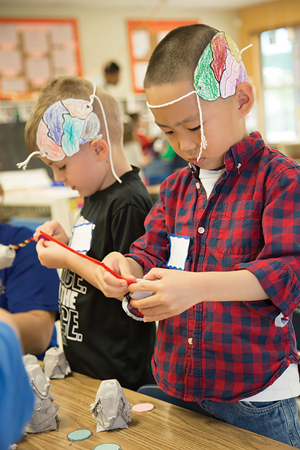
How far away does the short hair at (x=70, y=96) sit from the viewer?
1.12 meters

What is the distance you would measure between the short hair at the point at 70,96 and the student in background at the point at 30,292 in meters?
0.27

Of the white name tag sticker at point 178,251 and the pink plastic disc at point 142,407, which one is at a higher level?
the white name tag sticker at point 178,251

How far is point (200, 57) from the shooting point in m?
0.80

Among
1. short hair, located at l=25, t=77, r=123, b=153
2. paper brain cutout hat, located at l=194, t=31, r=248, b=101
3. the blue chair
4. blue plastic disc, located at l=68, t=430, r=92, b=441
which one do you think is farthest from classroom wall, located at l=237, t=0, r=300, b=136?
blue plastic disc, located at l=68, t=430, r=92, b=441

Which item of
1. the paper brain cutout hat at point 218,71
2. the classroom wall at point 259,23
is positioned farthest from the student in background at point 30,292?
the classroom wall at point 259,23

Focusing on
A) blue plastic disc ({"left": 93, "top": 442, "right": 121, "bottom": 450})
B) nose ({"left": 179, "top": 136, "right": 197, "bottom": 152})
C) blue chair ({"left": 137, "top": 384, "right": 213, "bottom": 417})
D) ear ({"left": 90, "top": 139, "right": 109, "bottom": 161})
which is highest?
ear ({"left": 90, "top": 139, "right": 109, "bottom": 161})

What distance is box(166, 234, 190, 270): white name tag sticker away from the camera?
875mm

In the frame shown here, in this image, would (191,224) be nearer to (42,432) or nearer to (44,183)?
(42,432)

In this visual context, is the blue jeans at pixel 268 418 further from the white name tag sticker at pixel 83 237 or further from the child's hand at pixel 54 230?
the child's hand at pixel 54 230

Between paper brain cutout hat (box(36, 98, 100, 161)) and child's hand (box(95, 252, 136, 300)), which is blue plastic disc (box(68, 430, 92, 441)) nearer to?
child's hand (box(95, 252, 136, 300))

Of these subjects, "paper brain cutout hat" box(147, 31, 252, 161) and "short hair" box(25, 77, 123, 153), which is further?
"short hair" box(25, 77, 123, 153)

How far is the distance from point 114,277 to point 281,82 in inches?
335

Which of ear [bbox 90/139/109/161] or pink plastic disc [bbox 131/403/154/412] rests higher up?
ear [bbox 90/139/109/161]

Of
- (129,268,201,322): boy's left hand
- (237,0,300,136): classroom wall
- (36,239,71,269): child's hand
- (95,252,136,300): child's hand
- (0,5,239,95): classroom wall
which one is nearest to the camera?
(129,268,201,322): boy's left hand
